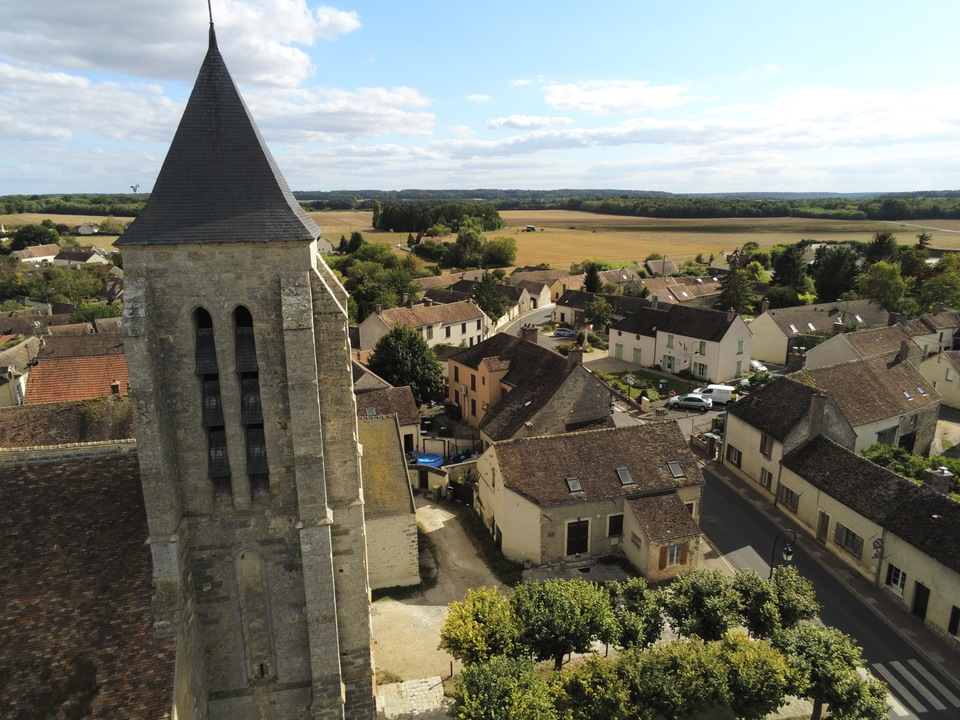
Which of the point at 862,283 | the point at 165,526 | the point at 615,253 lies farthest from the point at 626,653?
the point at 615,253

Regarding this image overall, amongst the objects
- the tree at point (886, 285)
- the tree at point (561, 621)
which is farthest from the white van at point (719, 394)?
the tree at point (886, 285)

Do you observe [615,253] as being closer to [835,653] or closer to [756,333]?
[756,333]

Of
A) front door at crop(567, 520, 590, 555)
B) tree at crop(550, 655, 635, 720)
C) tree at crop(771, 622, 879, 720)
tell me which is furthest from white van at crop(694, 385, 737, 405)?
tree at crop(550, 655, 635, 720)

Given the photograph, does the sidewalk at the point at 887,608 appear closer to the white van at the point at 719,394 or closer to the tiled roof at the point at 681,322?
the white van at the point at 719,394

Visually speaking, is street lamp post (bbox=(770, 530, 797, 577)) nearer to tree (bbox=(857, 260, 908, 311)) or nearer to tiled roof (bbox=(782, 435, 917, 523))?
tiled roof (bbox=(782, 435, 917, 523))

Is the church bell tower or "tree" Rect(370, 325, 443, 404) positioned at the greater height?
the church bell tower
